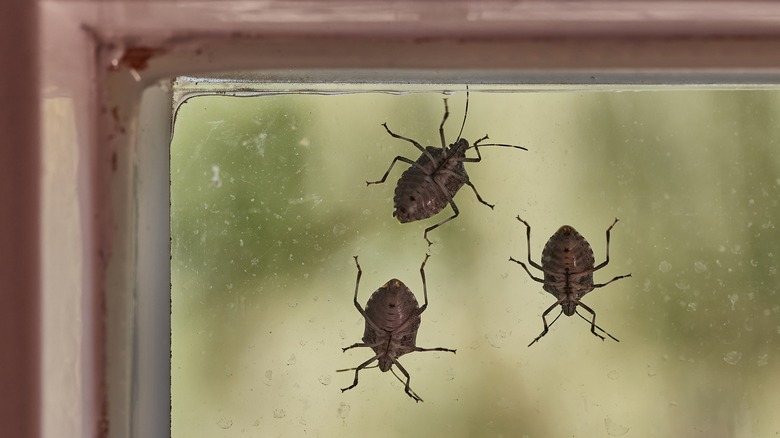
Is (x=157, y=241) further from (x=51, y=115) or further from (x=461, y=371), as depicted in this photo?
(x=461, y=371)

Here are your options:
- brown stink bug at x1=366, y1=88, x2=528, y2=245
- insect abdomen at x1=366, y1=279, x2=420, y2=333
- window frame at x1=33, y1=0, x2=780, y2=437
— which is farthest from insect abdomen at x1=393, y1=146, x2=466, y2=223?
window frame at x1=33, y1=0, x2=780, y2=437

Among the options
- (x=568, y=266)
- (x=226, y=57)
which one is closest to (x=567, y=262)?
(x=568, y=266)

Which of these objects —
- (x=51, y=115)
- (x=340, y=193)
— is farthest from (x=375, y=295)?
(x=51, y=115)

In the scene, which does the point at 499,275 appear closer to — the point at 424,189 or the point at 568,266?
the point at 568,266

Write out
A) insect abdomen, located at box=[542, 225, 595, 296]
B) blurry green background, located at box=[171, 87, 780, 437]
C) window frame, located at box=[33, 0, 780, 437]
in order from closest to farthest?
window frame, located at box=[33, 0, 780, 437] < insect abdomen, located at box=[542, 225, 595, 296] < blurry green background, located at box=[171, 87, 780, 437]

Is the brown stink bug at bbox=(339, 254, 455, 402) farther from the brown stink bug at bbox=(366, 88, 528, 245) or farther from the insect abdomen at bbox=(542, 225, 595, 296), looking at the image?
the insect abdomen at bbox=(542, 225, 595, 296)
